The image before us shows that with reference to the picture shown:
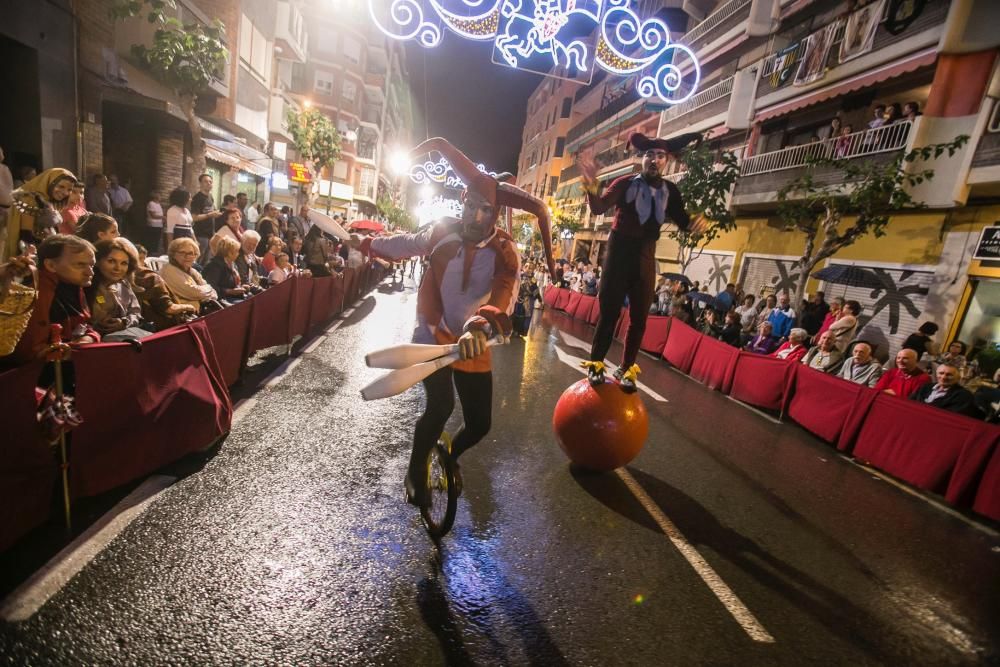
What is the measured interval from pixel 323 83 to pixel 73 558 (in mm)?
57989

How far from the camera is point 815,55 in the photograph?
17.2 metres

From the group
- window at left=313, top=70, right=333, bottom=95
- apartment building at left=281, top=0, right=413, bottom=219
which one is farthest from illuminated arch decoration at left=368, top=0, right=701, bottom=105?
window at left=313, top=70, right=333, bottom=95

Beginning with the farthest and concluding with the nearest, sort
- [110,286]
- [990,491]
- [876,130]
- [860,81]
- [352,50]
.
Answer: [352,50] < [860,81] < [876,130] < [990,491] < [110,286]

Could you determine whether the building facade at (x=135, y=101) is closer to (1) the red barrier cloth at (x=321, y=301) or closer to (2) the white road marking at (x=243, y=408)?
(1) the red barrier cloth at (x=321, y=301)

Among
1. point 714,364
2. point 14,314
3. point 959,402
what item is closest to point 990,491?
point 959,402

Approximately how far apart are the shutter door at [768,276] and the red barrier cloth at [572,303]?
620 cm

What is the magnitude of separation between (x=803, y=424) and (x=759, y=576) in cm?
529

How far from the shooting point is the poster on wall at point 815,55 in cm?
1672

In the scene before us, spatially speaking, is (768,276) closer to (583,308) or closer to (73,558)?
(583,308)

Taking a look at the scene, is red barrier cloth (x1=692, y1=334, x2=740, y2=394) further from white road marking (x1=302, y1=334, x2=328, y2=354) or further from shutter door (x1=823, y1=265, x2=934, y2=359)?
white road marking (x1=302, y1=334, x2=328, y2=354)

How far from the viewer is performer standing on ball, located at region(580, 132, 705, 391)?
4.81 metres

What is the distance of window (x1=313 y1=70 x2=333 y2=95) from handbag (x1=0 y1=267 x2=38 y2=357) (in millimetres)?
56388

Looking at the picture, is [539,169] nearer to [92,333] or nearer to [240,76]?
[240,76]

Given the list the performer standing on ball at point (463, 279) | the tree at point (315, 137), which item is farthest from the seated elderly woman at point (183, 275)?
the tree at point (315, 137)
